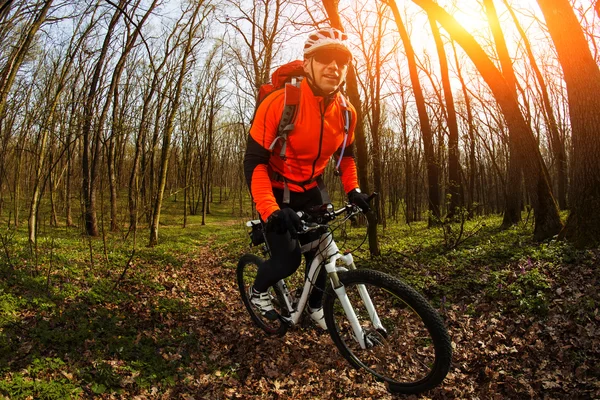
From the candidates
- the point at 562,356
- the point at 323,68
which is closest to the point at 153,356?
the point at 323,68

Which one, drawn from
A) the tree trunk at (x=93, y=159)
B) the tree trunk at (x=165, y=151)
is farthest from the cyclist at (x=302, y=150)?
the tree trunk at (x=93, y=159)

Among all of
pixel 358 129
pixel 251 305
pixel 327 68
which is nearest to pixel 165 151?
pixel 358 129

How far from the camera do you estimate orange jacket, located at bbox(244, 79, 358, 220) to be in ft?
9.07

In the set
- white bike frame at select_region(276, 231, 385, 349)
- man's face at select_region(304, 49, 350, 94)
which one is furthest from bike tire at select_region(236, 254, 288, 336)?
man's face at select_region(304, 49, 350, 94)

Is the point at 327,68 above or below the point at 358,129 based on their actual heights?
below

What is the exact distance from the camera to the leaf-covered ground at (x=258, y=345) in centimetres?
281

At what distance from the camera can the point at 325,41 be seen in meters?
2.69

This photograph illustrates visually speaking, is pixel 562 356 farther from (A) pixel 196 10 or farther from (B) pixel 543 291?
(A) pixel 196 10

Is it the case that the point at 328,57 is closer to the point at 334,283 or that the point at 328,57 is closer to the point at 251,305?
the point at 334,283

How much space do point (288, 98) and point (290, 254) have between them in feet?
4.45

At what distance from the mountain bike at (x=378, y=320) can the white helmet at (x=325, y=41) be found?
1.30 metres

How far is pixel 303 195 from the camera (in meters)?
3.15

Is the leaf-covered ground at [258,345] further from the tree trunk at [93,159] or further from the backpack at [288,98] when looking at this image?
the tree trunk at [93,159]

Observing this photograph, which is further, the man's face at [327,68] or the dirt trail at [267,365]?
the dirt trail at [267,365]
